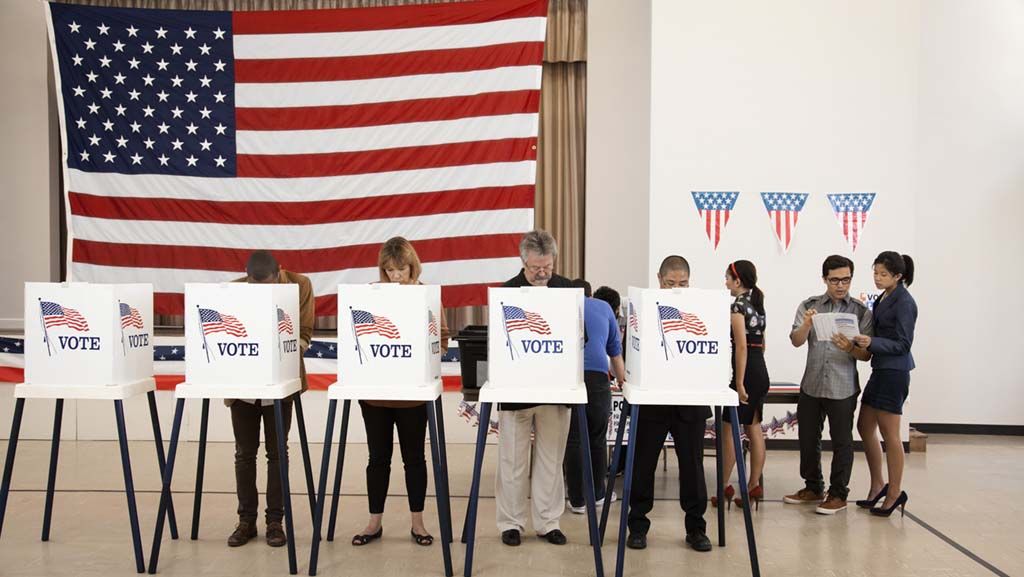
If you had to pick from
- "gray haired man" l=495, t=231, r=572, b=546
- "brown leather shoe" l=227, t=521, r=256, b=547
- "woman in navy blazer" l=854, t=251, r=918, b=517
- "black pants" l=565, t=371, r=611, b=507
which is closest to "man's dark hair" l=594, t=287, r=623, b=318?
"black pants" l=565, t=371, r=611, b=507

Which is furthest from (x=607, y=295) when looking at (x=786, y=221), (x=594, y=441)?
(x=786, y=221)

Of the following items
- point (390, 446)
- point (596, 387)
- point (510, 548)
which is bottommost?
point (510, 548)

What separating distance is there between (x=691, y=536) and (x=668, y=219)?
278cm

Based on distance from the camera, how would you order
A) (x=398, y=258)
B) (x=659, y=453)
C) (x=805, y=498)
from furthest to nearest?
(x=805, y=498) → (x=659, y=453) → (x=398, y=258)

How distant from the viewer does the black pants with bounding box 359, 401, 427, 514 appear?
145 inches

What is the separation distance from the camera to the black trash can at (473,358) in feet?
12.9

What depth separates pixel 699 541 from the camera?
12.6 feet

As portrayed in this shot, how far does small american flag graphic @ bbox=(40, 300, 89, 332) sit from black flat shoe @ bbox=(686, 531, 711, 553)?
273 cm

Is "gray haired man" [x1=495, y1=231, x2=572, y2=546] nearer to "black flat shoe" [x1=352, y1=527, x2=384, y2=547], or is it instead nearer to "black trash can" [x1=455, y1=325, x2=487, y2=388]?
"black trash can" [x1=455, y1=325, x2=487, y2=388]

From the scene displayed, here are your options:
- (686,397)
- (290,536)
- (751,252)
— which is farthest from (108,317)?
(751,252)

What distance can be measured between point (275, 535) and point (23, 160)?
203 inches

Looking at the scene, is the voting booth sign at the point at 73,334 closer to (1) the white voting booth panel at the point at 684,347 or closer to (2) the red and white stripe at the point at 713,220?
(1) the white voting booth panel at the point at 684,347

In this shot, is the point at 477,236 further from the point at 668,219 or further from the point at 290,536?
the point at 290,536

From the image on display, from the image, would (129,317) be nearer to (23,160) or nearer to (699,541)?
(699,541)
